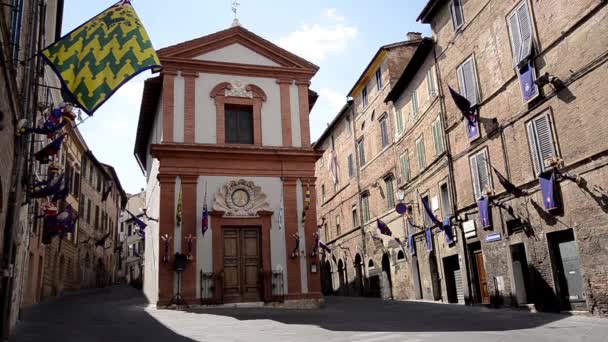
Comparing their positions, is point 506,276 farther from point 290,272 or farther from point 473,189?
point 290,272

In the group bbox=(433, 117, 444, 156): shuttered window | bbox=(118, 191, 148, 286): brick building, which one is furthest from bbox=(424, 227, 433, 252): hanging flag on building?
bbox=(118, 191, 148, 286): brick building

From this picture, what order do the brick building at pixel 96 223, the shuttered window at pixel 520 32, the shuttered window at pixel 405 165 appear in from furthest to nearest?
the brick building at pixel 96 223 < the shuttered window at pixel 405 165 < the shuttered window at pixel 520 32

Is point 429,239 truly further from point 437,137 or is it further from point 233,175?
point 233,175

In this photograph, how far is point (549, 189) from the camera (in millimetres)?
14625

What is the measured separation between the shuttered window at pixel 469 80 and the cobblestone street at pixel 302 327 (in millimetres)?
7918

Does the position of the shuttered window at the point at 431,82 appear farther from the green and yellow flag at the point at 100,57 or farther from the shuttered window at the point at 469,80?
the green and yellow flag at the point at 100,57

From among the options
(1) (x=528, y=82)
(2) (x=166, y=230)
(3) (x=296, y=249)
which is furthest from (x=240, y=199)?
(1) (x=528, y=82)

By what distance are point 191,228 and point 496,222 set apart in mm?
10426

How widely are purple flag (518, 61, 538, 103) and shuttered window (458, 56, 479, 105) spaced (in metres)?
2.88

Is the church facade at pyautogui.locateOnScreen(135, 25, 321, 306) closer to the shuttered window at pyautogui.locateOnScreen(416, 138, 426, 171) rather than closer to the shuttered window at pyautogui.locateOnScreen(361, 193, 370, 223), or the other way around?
the shuttered window at pyautogui.locateOnScreen(416, 138, 426, 171)

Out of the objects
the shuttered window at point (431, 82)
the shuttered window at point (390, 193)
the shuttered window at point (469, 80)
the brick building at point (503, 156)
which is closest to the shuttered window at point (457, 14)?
the brick building at point (503, 156)

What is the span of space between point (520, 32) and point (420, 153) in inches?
333

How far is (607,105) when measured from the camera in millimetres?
12914

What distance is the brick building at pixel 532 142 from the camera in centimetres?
1341
